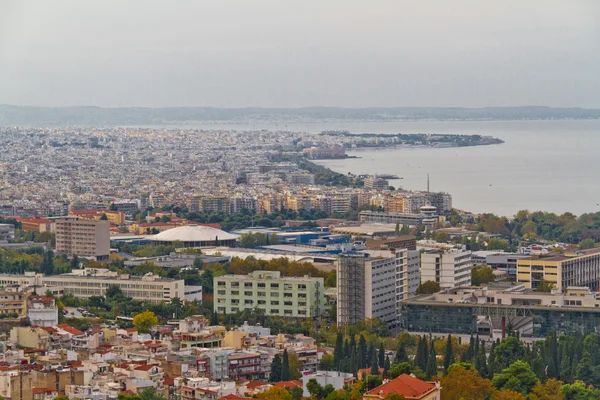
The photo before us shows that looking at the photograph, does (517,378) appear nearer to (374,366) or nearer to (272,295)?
(374,366)

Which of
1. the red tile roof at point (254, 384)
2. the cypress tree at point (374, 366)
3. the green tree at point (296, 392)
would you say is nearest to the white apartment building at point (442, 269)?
the cypress tree at point (374, 366)

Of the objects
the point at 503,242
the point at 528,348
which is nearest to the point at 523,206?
the point at 503,242

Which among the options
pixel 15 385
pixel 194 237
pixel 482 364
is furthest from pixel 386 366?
pixel 194 237

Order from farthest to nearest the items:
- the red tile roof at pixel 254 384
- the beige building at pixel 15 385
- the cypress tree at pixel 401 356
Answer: the cypress tree at pixel 401 356
the red tile roof at pixel 254 384
the beige building at pixel 15 385

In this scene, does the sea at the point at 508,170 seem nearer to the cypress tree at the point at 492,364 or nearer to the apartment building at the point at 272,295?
the apartment building at the point at 272,295

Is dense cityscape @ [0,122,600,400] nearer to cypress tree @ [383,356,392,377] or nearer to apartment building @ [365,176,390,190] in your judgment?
cypress tree @ [383,356,392,377]

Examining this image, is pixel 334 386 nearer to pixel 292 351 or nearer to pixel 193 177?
pixel 292 351

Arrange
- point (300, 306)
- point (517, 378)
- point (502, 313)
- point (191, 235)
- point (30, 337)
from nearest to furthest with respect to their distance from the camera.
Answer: point (517, 378)
point (30, 337)
point (502, 313)
point (300, 306)
point (191, 235)
